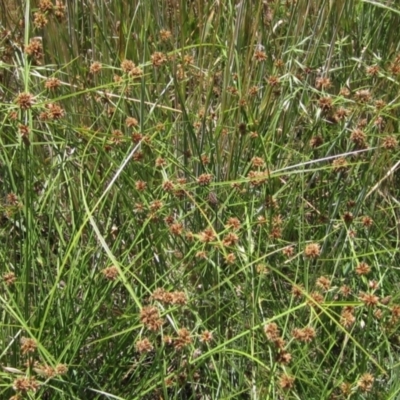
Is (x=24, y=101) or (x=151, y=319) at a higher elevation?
(x=24, y=101)

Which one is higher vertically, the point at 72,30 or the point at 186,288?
the point at 72,30

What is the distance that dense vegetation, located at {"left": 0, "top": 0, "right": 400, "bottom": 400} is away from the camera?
4.72 feet

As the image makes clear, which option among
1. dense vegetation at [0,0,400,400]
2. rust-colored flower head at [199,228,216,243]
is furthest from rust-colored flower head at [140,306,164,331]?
rust-colored flower head at [199,228,216,243]

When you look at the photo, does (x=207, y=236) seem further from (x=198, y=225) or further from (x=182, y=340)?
(x=198, y=225)

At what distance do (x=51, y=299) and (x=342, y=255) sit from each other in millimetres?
630

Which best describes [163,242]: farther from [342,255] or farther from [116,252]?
[342,255]

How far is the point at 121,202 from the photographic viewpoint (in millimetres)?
1686

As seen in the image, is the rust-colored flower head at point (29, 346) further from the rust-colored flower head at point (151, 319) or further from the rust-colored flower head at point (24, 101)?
the rust-colored flower head at point (24, 101)

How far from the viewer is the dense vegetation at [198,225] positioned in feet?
4.72

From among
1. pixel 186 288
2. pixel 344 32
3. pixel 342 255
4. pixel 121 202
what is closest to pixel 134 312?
pixel 186 288

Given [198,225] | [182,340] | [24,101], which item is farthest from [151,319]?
[198,225]

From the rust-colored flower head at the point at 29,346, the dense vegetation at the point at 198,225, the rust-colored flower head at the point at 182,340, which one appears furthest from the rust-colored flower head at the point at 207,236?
the rust-colored flower head at the point at 29,346

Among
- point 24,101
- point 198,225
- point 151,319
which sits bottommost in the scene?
point 198,225

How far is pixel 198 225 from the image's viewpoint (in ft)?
5.60
